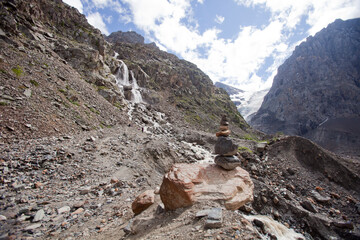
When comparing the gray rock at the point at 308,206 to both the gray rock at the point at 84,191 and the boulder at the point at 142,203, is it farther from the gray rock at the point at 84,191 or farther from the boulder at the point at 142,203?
the gray rock at the point at 84,191

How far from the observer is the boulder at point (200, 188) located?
687cm

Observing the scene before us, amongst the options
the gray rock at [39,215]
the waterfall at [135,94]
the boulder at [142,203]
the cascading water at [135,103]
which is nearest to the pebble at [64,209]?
the gray rock at [39,215]

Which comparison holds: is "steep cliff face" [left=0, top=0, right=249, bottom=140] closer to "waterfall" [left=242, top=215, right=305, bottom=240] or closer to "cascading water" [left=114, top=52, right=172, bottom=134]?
"cascading water" [left=114, top=52, right=172, bottom=134]

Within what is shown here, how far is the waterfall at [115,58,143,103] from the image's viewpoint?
4941cm

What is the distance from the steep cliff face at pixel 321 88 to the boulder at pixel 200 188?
442ft

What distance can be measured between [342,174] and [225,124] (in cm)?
1904

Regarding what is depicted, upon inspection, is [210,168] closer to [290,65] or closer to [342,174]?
[342,174]

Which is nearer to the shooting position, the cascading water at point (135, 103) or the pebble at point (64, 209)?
→ the pebble at point (64, 209)

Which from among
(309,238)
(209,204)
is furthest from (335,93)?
(209,204)

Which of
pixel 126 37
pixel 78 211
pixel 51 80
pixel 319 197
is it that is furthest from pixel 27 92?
pixel 126 37

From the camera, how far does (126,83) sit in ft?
181

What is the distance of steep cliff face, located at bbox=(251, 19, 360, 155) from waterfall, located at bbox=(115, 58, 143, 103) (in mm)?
124387

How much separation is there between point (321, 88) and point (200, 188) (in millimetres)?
176626

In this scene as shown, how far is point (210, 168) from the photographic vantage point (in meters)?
9.70
